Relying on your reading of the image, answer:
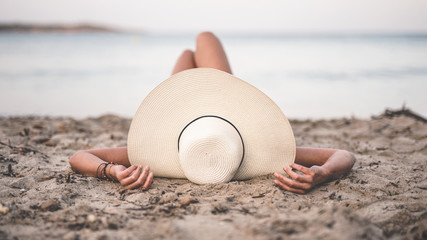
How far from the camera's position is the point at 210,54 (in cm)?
316

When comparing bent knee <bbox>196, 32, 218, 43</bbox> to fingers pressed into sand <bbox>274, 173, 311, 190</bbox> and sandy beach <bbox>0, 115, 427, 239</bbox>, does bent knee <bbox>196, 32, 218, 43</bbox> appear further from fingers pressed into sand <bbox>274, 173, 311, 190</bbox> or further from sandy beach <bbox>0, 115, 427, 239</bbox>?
fingers pressed into sand <bbox>274, 173, 311, 190</bbox>

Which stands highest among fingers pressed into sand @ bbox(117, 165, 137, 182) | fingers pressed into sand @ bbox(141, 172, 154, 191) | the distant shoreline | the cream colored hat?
the distant shoreline

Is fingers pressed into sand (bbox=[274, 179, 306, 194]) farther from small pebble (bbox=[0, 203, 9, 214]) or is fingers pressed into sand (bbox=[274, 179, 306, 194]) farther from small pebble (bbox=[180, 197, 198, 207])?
small pebble (bbox=[0, 203, 9, 214])

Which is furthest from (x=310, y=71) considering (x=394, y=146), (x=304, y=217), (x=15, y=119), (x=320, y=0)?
(x=304, y=217)

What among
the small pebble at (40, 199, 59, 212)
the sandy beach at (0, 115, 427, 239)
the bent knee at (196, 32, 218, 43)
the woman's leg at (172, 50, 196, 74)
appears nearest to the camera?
the sandy beach at (0, 115, 427, 239)

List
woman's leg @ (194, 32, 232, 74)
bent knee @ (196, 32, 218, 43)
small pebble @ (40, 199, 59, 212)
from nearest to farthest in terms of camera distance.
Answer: small pebble @ (40, 199, 59, 212) → woman's leg @ (194, 32, 232, 74) → bent knee @ (196, 32, 218, 43)

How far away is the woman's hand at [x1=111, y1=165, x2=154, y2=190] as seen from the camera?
191 cm

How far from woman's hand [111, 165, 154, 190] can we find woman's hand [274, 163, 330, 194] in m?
0.86

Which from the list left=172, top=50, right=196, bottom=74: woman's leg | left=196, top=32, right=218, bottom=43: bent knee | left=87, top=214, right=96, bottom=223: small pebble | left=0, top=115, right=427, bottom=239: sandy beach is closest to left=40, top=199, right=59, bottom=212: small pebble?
left=0, top=115, right=427, bottom=239: sandy beach

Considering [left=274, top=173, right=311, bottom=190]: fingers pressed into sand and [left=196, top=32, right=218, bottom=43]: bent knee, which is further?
[left=196, top=32, right=218, bottom=43]: bent knee

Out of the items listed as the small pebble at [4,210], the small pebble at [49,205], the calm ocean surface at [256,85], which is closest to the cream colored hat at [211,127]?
the small pebble at [49,205]

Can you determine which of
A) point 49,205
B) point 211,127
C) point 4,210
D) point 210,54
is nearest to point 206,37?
point 210,54

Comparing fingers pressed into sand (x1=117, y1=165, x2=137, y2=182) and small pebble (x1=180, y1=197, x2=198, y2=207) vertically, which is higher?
fingers pressed into sand (x1=117, y1=165, x2=137, y2=182)

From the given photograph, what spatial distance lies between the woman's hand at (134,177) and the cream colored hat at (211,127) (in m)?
0.15
